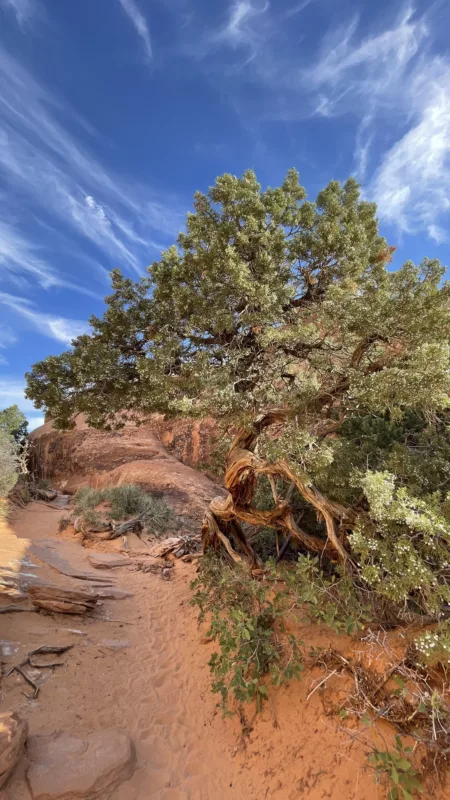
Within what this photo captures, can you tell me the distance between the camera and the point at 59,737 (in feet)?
16.1

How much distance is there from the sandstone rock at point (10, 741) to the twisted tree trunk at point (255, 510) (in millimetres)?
5011

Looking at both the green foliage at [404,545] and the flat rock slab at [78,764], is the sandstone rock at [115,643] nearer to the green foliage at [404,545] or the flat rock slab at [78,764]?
the flat rock slab at [78,764]

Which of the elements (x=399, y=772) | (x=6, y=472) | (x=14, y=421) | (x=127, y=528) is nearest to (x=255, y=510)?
(x=399, y=772)

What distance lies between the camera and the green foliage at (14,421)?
30281 mm

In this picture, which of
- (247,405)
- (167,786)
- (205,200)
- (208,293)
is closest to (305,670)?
(167,786)

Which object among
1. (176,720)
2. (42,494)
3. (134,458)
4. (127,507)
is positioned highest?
(134,458)

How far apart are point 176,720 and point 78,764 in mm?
2075

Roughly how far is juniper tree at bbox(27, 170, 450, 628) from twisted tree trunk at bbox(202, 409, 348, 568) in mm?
38

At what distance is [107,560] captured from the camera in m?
12.4

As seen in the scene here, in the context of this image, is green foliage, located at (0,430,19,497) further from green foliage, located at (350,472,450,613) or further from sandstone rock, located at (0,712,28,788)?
green foliage, located at (350,472,450,613)

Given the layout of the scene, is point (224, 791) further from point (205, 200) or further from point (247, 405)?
point (205, 200)

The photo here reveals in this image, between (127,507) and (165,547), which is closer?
(165,547)

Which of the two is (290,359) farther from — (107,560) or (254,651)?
(107,560)

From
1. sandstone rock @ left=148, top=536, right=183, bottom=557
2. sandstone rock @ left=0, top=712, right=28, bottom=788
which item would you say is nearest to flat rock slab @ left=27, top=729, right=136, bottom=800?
sandstone rock @ left=0, top=712, right=28, bottom=788
